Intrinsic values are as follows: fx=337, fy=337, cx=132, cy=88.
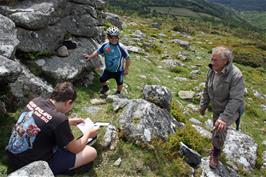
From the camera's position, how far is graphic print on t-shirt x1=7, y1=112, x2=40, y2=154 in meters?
7.72

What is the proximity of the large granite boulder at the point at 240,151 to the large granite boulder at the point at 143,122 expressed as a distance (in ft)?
8.80

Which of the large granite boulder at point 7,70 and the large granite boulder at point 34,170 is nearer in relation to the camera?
the large granite boulder at point 34,170

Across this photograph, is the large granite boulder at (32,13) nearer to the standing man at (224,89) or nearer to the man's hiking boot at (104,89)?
the man's hiking boot at (104,89)

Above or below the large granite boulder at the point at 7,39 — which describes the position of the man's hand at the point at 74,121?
below

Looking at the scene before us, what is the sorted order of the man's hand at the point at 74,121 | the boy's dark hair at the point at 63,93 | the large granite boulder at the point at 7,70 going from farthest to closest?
the man's hand at the point at 74,121 → the large granite boulder at the point at 7,70 → the boy's dark hair at the point at 63,93

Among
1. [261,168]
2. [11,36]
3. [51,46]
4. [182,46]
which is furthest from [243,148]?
[182,46]

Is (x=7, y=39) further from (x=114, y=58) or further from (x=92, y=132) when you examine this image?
(x=114, y=58)

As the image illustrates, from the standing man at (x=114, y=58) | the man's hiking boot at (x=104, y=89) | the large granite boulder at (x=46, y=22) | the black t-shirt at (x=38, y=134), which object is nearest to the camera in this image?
the black t-shirt at (x=38, y=134)

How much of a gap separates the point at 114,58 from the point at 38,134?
7254 millimetres

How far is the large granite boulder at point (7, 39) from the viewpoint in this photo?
10.2 m

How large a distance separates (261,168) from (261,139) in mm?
3935

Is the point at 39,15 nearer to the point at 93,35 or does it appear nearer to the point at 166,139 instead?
the point at 93,35

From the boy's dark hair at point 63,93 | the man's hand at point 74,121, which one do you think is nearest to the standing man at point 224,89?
the man's hand at point 74,121

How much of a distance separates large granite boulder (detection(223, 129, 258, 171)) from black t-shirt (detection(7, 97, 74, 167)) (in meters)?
7.19
